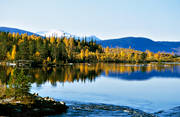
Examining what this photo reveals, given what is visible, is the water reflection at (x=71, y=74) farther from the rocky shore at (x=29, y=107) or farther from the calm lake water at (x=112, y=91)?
the rocky shore at (x=29, y=107)

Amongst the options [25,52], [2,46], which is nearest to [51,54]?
[25,52]

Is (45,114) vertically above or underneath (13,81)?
underneath

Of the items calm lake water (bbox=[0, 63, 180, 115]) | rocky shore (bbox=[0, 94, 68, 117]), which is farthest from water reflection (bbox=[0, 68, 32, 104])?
calm lake water (bbox=[0, 63, 180, 115])

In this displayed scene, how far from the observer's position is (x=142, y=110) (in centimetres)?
2905

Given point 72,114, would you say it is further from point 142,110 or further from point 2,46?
point 2,46

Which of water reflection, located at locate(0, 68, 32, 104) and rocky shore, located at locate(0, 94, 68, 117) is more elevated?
water reflection, located at locate(0, 68, 32, 104)

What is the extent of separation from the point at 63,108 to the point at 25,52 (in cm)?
9353

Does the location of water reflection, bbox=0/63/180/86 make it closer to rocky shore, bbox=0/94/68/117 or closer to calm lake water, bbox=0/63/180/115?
calm lake water, bbox=0/63/180/115

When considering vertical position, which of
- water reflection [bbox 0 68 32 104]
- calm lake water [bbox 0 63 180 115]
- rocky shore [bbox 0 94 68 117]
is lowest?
calm lake water [bbox 0 63 180 115]

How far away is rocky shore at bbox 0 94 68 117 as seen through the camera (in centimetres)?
2228

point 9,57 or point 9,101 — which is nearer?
point 9,101

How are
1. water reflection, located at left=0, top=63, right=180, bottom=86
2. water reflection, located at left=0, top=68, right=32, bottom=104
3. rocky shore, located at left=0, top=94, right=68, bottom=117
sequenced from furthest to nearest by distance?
water reflection, located at left=0, top=63, right=180, bottom=86, water reflection, located at left=0, top=68, right=32, bottom=104, rocky shore, located at left=0, top=94, right=68, bottom=117

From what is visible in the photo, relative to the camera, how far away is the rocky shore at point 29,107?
22.3m

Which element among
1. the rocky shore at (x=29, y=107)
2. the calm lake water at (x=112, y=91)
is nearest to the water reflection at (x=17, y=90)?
the rocky shore at (x=29, y=107)
